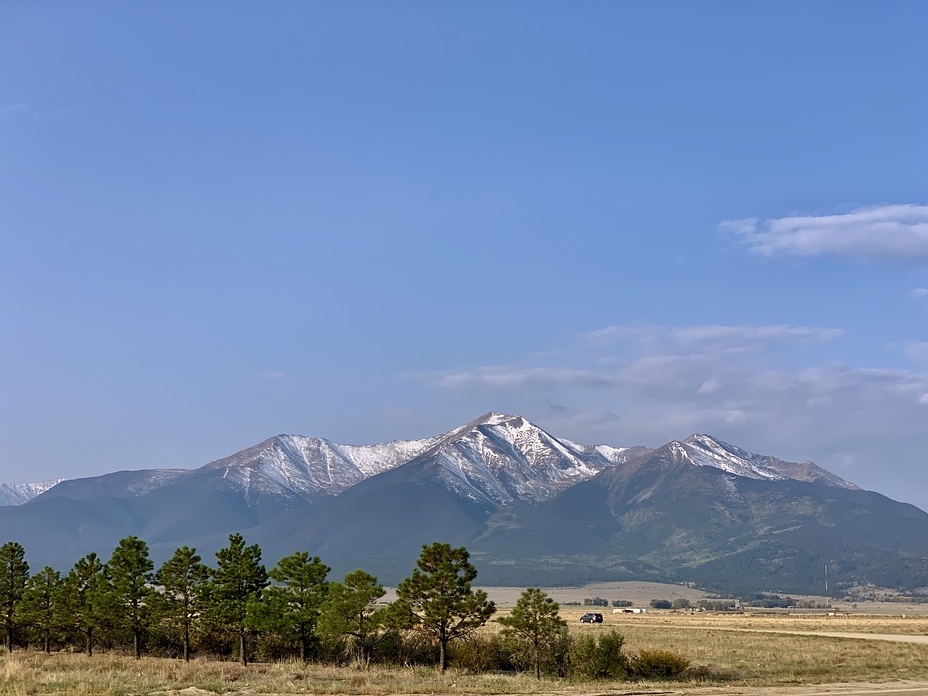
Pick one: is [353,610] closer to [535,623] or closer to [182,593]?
[535,623]

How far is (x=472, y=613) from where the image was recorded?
52.0 metres

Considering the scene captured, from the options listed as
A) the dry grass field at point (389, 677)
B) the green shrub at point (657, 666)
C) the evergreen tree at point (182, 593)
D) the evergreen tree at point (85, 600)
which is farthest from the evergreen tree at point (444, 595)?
the evergreen tree at point (85, 600)

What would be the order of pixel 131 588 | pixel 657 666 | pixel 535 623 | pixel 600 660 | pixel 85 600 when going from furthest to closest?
pixel 85 600, pixel 131 588, pixel 535 623, pixel 657 666, pixel 600 660

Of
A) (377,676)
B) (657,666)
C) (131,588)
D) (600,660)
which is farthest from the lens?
(131,588)

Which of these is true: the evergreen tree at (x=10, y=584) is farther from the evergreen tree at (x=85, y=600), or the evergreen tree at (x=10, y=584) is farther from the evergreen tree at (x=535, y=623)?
the evergreen tree at (x=535, y=623)

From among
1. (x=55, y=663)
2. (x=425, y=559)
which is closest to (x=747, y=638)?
(x=425, y=559)

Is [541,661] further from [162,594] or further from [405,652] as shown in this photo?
[162,594]

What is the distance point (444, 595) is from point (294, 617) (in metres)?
8.86

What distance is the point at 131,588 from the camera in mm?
60031

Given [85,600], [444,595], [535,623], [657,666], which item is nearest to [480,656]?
[535,623]

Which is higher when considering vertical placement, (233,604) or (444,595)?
(444,595)

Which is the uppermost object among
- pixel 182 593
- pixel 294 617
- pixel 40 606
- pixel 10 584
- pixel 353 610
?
pixel 10 584

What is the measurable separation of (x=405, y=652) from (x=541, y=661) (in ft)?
27.8

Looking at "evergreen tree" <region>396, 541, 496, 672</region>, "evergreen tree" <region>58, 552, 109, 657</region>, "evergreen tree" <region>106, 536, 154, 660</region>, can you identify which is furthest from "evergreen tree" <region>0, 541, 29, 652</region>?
"evergreen tree" <region>396, 541, 496, 672</region>
